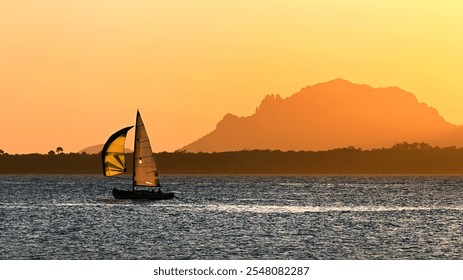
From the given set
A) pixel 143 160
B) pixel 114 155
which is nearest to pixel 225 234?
pixel 143 160

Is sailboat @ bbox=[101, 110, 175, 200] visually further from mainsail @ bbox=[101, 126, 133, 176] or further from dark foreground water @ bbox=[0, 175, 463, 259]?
dark foreground water @ bbox=[0, 175, 463, 259]

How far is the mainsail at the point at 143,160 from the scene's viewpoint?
440 ft

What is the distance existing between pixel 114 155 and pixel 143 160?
5242mm

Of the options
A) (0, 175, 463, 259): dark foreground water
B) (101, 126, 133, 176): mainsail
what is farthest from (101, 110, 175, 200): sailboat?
(0, 175, 463, 259): dark foreground water

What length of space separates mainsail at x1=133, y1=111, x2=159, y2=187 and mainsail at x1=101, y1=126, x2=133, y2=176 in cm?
336

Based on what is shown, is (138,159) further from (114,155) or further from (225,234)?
(225,234)

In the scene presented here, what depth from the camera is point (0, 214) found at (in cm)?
12900

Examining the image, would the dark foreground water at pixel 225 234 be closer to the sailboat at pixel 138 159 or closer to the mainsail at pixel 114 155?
the sailboat at pixel 138 159

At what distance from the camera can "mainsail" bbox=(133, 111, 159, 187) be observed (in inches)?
5285

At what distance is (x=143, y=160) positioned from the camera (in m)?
136
